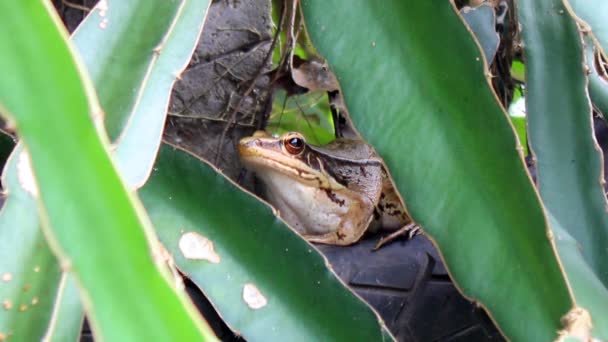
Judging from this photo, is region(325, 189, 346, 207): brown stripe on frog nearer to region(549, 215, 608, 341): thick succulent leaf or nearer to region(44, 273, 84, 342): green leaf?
region(549, 215, 608, 341): thick succulent leaf

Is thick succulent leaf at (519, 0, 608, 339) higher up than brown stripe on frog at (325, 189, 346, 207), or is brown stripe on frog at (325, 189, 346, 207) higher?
thick succulent leaf at (519, 0, 608, 339)

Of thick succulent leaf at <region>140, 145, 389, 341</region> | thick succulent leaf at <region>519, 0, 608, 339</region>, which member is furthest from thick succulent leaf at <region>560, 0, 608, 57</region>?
thick succulent leaf at <region>140, 145, 389, 341</region>

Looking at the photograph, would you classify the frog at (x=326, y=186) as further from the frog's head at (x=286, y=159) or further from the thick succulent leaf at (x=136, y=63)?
the thick succulent leaf at (x=136, y=63)

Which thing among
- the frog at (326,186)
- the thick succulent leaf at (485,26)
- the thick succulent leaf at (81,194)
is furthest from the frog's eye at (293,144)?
the thick succulent leaf at (81,194)

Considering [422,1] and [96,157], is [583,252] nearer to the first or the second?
[422,1]

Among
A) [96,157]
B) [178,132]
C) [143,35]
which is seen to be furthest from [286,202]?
[96,157]

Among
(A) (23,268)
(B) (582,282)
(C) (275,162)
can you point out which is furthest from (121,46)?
(C) (275,162)
